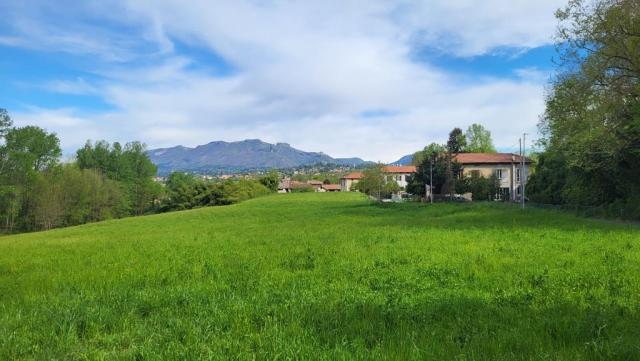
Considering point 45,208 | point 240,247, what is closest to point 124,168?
point 45,208

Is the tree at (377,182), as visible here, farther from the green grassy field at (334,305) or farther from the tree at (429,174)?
the green grassy field at (334,305)

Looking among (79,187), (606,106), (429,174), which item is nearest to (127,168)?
(79,187)

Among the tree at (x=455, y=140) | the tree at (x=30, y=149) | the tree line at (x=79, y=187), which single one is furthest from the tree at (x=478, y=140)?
the tree at (x=30, y=149)

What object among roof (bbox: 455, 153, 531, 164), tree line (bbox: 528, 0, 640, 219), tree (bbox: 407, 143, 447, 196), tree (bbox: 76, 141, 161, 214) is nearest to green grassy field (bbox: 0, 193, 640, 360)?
tree line (bbox: 528, 0, 640, 219)

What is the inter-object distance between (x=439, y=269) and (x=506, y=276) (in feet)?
5.52

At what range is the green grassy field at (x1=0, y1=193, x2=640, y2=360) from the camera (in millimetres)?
6074

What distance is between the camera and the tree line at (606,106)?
26.8 metres

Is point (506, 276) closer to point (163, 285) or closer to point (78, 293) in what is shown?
point (163, 285)

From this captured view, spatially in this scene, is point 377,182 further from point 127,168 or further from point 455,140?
point 127,168

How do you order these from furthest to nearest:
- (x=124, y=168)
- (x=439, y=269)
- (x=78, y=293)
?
(x=124, y=168) < (x=439, y=269) < (x=78, y=293)

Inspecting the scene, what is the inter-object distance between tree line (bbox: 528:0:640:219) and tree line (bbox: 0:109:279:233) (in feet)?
226

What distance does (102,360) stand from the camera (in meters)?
5.78

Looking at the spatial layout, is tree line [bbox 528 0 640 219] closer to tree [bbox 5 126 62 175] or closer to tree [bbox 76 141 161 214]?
tree [bbox 5 126 62 175]

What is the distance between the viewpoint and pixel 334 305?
8.35m
